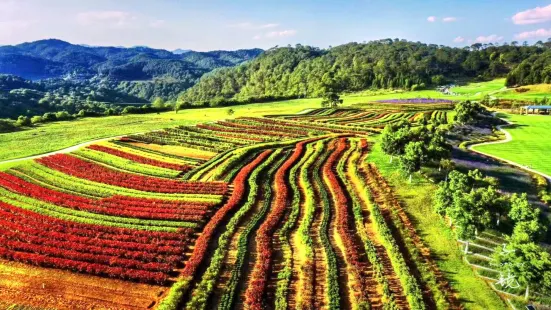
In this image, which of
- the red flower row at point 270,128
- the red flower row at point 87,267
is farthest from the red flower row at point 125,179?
the red flower row at point 270,128

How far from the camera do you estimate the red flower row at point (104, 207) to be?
3462 centimetres

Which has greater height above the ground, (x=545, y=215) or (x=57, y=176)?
(x=57, y=176)

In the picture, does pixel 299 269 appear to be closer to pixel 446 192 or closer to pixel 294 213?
pixel 294 213

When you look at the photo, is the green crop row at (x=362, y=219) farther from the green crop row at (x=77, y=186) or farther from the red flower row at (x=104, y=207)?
the red flower row at (x=104, y=207)

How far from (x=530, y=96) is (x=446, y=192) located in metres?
110

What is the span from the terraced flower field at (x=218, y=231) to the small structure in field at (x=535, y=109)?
228ft

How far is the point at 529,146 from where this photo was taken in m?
61.0

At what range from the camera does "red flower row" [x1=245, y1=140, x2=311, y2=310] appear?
2398cm

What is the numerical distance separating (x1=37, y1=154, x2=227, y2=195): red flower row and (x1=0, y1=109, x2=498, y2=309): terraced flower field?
0.21 meters

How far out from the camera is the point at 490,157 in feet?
179

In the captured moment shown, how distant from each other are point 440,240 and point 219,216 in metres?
18.6

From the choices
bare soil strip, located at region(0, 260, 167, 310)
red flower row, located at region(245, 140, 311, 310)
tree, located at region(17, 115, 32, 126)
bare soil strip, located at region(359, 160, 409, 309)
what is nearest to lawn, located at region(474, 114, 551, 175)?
bare soil strip, located at region(359, 160, 409, 309)

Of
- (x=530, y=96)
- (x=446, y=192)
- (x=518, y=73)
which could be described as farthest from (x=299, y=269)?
(x=518, y=73)

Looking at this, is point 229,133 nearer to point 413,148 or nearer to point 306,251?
point 413,148
